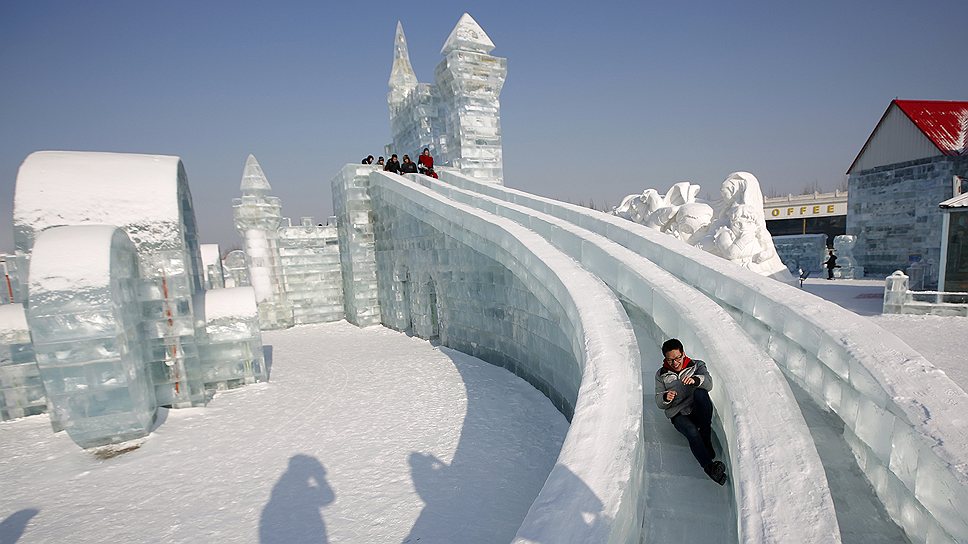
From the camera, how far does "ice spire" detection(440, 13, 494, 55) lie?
10.6m

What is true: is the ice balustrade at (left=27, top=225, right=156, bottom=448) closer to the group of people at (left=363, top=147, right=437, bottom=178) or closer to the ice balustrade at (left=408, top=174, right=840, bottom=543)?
the ice balustrade at (left=408, top=174, right=840, bottom=543)

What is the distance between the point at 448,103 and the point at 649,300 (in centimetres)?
967

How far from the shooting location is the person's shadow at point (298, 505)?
11.3 feet

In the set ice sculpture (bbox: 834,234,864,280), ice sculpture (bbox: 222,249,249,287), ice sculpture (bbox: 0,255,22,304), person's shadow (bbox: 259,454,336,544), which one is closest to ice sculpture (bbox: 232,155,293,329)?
ice sculpture (bbox: 222,249,249,287)

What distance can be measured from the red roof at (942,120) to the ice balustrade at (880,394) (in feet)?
64.7

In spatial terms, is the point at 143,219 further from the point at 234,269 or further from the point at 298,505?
the point at 234,269

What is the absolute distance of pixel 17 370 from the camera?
603 centimetres

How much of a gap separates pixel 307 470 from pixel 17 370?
213 inches

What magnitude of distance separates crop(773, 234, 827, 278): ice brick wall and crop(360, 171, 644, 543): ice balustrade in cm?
1887

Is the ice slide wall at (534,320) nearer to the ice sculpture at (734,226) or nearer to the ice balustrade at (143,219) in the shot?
the ice balustrade at (143,219)

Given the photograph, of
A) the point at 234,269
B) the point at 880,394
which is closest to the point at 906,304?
the point at 880,394

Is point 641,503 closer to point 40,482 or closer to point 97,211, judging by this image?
point 40,482

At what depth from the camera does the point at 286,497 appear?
4.01 m

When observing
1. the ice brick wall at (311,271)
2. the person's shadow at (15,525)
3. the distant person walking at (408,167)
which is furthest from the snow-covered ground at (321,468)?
the distant person walking at (408,167)
